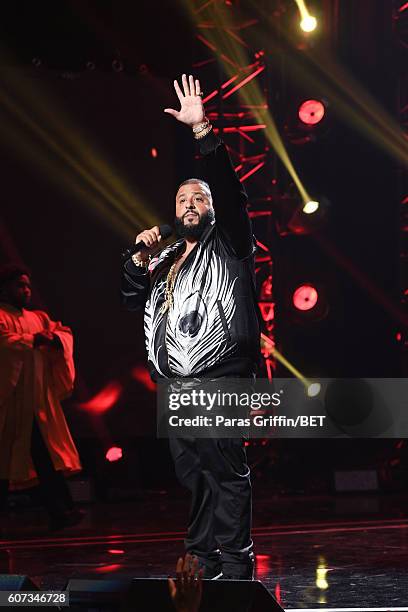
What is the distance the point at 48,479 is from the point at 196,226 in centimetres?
265

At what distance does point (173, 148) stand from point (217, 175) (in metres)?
4.52

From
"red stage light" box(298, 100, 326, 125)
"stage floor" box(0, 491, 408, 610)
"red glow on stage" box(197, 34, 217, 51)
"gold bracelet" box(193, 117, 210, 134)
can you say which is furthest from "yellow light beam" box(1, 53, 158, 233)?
"gold bracelet" box(193, 117, 210, 134)

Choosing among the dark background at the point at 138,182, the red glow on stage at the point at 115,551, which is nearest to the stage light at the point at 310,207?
the dark background at the point at 138,182

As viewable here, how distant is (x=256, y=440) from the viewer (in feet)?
23.8

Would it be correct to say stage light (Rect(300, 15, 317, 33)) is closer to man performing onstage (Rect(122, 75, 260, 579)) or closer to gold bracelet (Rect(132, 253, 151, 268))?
man performing onstage (Rect(122, 75, 260, 579))

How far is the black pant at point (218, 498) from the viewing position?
11.3 ft

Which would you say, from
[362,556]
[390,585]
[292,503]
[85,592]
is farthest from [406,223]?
[85,592]

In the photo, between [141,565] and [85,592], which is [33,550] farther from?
[85,592]

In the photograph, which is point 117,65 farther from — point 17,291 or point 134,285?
point 134,285

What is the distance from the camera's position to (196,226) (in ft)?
12.0

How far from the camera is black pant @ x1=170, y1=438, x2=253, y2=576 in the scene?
345cm

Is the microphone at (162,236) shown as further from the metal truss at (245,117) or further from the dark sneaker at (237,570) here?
the metal truss at (245,117)

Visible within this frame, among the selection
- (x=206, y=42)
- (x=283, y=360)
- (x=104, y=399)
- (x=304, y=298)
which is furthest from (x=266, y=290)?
(x=206, y=42)

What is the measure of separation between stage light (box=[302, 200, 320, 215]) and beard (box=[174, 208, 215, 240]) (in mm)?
3676
